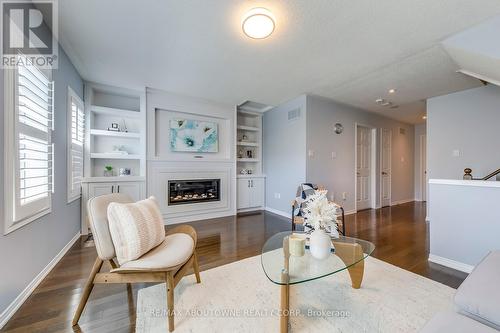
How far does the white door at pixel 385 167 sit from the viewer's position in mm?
5254

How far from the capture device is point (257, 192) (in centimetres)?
498

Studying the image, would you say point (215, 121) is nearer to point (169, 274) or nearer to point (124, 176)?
point (124, 176)

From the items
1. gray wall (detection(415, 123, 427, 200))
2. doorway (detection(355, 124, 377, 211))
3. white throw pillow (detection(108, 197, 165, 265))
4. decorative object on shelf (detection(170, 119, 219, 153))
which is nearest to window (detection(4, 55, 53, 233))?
white throw pillow (detection(108, 197, 165, 265))

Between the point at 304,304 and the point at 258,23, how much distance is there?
2437mm

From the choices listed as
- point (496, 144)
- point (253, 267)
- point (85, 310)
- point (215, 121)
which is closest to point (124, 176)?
point (215, 121)

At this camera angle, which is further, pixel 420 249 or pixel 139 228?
pixel 420 249

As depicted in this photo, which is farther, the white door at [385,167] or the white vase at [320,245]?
the white door at [385,167]

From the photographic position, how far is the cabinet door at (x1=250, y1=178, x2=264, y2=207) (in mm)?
4898

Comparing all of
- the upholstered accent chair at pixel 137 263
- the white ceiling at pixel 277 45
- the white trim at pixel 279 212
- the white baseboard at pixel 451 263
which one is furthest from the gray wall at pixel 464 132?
the upholstered accent chair at pixel 137 263

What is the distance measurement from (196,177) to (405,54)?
3.78m

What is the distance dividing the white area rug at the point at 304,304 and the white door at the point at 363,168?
304 centimetres

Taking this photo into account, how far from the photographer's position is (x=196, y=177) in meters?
4.21

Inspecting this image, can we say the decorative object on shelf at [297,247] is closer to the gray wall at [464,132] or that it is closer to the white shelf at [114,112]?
the white shelf at [114,112]

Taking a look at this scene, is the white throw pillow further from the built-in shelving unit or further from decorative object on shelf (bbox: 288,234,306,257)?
the built-in shelving unit
